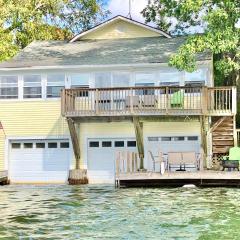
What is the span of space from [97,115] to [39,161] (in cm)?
463

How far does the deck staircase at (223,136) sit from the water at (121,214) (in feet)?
16.4

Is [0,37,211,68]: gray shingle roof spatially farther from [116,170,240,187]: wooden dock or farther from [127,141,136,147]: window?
[116,170,240,187]: wooden dock

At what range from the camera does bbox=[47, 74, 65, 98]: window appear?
27562 millimetres

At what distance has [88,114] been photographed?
989 inches

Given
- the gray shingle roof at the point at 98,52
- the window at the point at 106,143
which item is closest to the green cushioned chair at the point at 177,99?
the gray shingle roof at the point at 98,52

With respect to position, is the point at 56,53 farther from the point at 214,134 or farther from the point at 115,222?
the point at 115,222

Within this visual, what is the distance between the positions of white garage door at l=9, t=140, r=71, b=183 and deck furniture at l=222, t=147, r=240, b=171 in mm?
7459

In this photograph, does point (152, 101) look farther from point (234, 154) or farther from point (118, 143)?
point (234, 154)

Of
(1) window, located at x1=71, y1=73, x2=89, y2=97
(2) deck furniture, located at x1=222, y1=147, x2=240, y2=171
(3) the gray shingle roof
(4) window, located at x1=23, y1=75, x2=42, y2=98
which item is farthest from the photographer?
(4) window, located at x1=23, y1=75, x2=42, y2=98

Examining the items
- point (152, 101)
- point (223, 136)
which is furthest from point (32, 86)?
point (223, 136)

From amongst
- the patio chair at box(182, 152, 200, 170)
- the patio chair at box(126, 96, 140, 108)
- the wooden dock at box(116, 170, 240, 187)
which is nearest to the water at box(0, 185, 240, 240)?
the wooden dock at box(116, 170, 240, 187)

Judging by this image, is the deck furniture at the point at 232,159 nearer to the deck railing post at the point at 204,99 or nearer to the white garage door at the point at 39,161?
the deck railing post at the point at 204,99

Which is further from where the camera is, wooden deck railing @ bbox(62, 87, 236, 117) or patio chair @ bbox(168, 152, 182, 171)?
wooden deck railing @ bbox(62, 87, 236, 117)

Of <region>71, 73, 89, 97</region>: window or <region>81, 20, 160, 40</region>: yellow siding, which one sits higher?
<region>81, 20, 160, 40</region>: yellow siding
